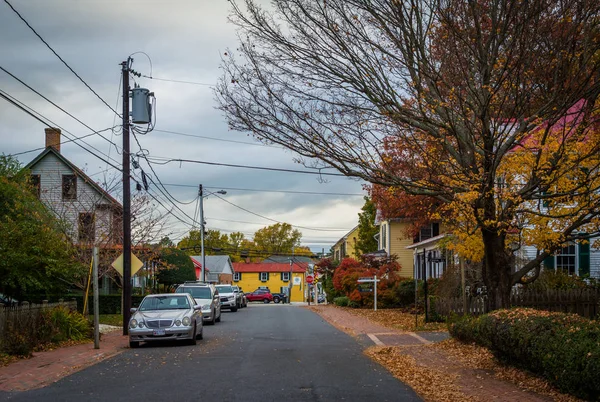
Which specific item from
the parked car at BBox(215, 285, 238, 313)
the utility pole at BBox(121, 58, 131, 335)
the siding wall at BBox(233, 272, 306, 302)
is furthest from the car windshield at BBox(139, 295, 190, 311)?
the siding wall at BBox(233, 272, 306, 302)

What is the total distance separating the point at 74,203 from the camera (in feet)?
119

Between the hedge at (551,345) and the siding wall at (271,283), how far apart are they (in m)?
91.4

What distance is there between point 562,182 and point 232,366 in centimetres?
796

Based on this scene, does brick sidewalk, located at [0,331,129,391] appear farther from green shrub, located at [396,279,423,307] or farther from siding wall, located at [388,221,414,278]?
siding wall, located at [388,221,414,278]

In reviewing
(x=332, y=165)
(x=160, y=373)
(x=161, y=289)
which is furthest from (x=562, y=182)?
(x=161, y=289)

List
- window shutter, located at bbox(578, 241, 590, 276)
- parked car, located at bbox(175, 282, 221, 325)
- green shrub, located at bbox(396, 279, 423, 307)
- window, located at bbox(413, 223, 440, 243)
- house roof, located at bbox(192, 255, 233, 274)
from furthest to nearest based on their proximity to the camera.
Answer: house roof, located at bbox(192, 255, 233, 274)
window, located at bbox(413, 223, 440, 243)
green shrub, located at bbox(396, 279, 423, 307)
parked car, located at bbox(175, 282, 221, 325)
window shutter, located at bbox(578, 241, 590, 276)

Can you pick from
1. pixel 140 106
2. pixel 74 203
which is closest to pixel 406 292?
pixel 74 203

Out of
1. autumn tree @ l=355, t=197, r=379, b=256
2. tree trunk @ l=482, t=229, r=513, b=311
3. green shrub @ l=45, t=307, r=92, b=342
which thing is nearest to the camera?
tree trunk @ l=482, t=229, r=513, b=311

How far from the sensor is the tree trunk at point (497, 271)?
15.7 meters

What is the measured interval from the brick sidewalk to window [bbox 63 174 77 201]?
18.5 meters

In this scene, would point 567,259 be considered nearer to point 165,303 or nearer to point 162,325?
point 165,303

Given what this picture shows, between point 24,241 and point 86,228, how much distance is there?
443 inches

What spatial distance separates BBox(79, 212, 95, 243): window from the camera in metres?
32.4

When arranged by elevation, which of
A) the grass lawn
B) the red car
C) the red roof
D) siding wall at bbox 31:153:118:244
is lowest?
the red car
